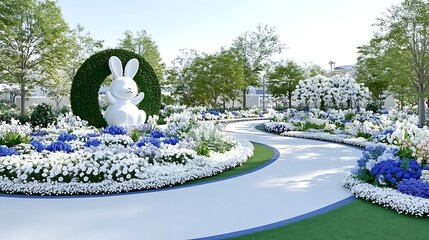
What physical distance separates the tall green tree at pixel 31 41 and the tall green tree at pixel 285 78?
22067 mm

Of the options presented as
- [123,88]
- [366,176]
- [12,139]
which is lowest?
[366,176]

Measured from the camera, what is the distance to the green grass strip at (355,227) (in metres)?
4.11

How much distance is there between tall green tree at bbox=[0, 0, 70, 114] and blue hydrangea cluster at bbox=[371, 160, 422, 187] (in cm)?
1977

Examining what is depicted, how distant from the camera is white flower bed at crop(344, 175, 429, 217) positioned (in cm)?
479

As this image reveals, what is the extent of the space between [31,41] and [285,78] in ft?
80.6

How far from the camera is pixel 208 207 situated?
207 inches

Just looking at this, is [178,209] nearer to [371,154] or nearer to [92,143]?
[371,154]

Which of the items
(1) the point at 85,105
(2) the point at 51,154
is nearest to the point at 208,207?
(2) the point at 51,154

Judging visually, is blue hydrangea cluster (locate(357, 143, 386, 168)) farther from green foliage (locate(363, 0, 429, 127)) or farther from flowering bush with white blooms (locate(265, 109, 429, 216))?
green foliage (locate(363, 0, 429, 127))

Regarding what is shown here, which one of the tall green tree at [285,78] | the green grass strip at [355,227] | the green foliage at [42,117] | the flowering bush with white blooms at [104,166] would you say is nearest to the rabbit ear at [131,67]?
the green foliage at [42,117]

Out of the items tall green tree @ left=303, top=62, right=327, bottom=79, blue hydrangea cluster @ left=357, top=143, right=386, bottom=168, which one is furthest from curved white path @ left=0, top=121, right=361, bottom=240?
tall green tree @ left=303, top=62, right=327, bottom=79

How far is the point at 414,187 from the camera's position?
5227 millimetres

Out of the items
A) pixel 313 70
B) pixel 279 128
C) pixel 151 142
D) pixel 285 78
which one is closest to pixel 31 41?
pixel 279 128

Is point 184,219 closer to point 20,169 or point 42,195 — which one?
point 42,195
